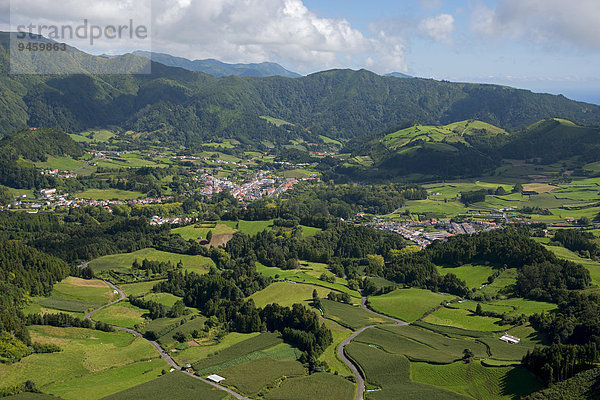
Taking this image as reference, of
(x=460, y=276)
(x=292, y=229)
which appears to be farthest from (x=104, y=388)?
(x=292, y=229)

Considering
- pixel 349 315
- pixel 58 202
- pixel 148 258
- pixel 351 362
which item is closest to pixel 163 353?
pixel 351 362

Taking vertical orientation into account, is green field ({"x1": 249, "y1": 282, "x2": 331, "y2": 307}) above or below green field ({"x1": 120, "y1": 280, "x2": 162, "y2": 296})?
above

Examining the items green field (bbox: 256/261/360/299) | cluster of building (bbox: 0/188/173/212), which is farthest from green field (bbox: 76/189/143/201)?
green field (bbox: 256/261/360/299)

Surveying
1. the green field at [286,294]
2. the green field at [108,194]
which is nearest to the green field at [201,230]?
the green field at [286,294]

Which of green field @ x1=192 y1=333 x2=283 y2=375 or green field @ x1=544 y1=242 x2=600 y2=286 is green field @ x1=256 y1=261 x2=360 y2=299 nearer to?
green field @ x1=192 y1=333 x2=283 y2=375

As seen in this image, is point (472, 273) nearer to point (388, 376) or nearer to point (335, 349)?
point (335, 349)

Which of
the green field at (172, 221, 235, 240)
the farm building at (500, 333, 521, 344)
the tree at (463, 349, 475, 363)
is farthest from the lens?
the green field at (172, 221, 235, 240)

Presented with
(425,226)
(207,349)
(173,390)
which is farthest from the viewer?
(425,226)
